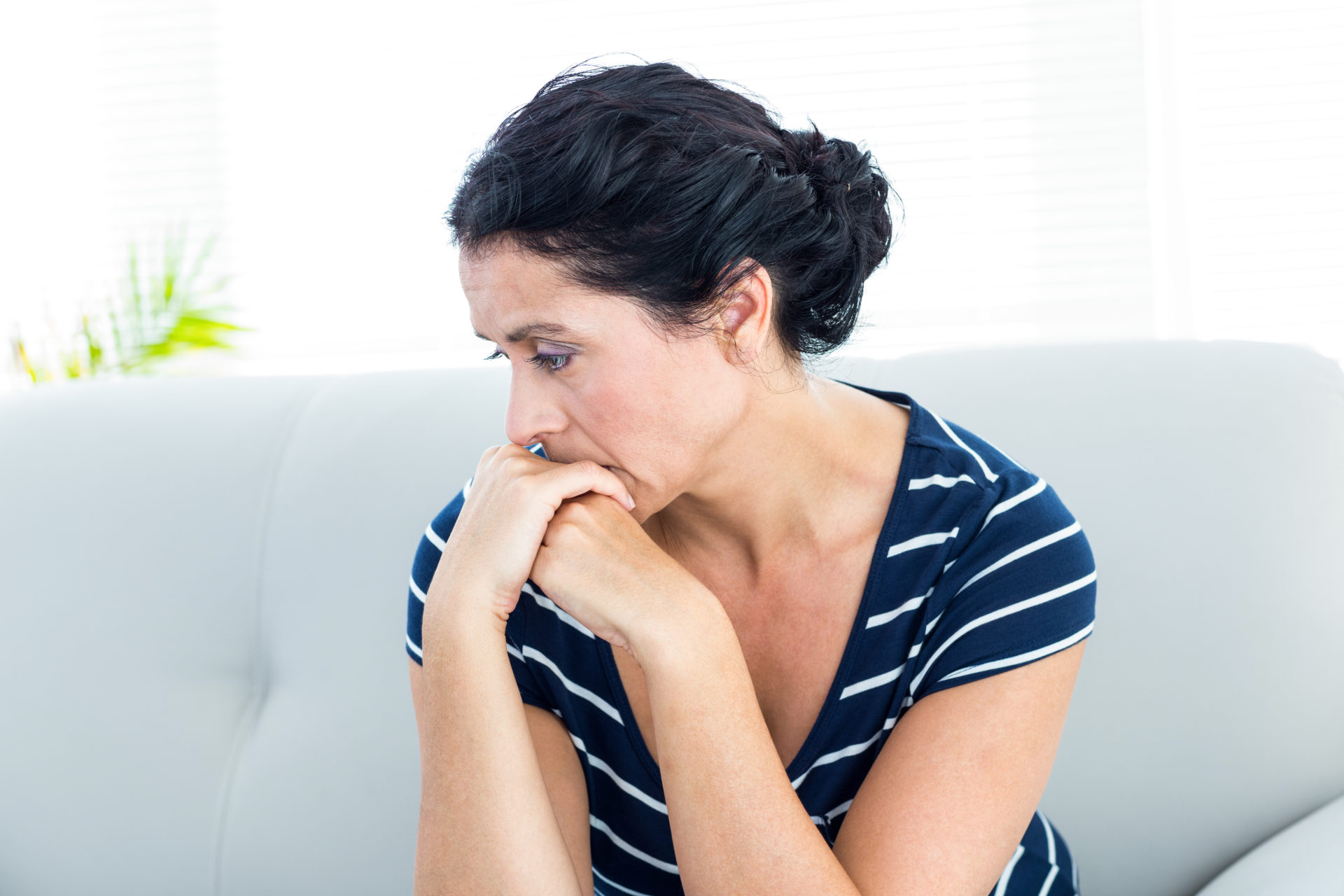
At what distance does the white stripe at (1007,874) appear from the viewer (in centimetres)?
106

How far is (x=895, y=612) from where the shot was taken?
1.02 meters

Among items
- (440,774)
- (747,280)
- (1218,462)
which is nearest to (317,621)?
(440,774)

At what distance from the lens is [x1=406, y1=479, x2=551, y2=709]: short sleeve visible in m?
1.06

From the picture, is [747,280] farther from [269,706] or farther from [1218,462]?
[269,706]

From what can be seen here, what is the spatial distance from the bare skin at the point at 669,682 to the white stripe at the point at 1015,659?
0.03 ft

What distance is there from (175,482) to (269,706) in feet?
1.08

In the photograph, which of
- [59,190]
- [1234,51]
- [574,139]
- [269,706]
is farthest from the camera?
[59,190]

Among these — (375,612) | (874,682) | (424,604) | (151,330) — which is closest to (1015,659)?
(874,682)

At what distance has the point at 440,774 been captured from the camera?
0.92 m

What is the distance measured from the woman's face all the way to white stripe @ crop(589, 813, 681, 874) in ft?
1.24

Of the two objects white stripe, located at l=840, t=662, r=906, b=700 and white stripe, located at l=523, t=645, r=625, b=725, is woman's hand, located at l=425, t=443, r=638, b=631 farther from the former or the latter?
white stripe, located at l=840, t=662, r=906, b=700

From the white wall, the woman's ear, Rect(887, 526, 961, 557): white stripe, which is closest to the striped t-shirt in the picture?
Rect(887, 526, 961, 557): white stripe

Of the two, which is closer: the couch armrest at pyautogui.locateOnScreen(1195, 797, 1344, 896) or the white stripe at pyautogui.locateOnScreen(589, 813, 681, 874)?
the couch armrest at pyautogui.locateOnScreen(1195, 797, 1344, 896)

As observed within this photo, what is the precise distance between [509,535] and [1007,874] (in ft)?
2.14
